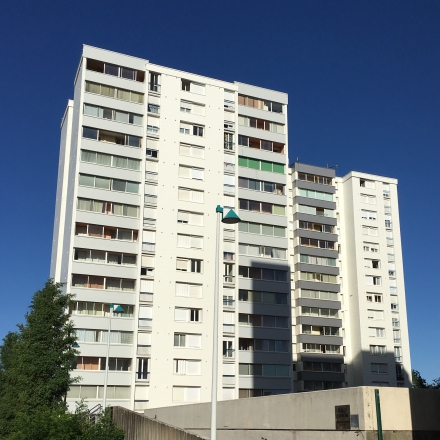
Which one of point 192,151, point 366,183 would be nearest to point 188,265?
point 192,151

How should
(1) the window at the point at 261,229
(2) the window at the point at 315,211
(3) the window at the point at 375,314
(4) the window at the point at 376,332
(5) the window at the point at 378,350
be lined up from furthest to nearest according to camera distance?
(3) the window at the point at 375,314 → (4) the window at the point at 376,332 → (2) the window at the point at 315,211 → (5) the window at the point at 378,350 → (1) the window at the point at 261,229

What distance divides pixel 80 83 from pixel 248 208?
1930cm

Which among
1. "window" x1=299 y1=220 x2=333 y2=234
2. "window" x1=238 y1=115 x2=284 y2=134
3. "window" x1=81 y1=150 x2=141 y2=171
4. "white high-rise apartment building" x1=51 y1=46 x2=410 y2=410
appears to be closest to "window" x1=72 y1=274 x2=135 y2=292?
"white high-rise apartment building" x1=51 y1=46 x2=410 y2=410

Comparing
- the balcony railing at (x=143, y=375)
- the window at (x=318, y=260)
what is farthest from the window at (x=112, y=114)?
the window at (x=318, y=260)

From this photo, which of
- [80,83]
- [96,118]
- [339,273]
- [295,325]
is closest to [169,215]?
[96,118]

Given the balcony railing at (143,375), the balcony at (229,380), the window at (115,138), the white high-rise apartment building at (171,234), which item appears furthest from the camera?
the window at (115,138)

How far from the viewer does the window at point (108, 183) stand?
52406mm

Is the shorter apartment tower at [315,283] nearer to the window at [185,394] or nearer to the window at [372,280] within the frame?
the window at [372,280]

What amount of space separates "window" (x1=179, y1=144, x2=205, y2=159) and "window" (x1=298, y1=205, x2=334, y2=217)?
18.0 meters

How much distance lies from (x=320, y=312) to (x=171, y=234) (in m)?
22.5

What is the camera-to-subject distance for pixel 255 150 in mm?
60094

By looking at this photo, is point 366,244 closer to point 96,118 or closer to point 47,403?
point 96,118

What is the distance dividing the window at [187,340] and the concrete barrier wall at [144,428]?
74.4 ft

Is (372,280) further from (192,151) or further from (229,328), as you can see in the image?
(192,151)
